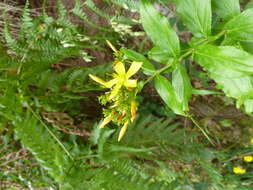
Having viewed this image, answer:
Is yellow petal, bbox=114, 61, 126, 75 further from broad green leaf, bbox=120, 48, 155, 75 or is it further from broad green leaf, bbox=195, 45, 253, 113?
broad green leaf, bbox=195, 45, 253, 113

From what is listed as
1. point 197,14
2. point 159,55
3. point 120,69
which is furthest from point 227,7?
point 120,69

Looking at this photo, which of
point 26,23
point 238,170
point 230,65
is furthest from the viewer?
point 238,170

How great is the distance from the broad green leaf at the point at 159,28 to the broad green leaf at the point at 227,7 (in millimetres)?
188

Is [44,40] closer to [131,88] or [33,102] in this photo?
[33,102]

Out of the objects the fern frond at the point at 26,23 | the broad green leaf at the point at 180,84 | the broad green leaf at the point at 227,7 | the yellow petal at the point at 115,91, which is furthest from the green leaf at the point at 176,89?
the fern frond at the point at 26,23

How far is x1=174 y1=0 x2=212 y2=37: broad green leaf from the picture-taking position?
0.78 m

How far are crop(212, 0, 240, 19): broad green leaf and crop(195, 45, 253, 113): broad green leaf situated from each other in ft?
0.65

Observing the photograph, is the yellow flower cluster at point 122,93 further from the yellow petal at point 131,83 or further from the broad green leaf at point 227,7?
the broad green leaf at point 227,7

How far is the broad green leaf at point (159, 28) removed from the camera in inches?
31.0

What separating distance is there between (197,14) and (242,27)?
114mm

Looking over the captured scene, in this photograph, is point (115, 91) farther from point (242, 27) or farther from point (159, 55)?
point (242, 27)

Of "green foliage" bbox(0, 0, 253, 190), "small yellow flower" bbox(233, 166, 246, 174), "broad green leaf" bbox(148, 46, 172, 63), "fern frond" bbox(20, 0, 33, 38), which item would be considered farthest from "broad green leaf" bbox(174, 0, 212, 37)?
"small yellow flower" bbox(233, 166, 246, 174)

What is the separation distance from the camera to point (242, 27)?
2.52 ft

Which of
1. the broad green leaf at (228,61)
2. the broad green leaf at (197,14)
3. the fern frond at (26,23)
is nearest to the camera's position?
the broad green leaf at (228,61)
